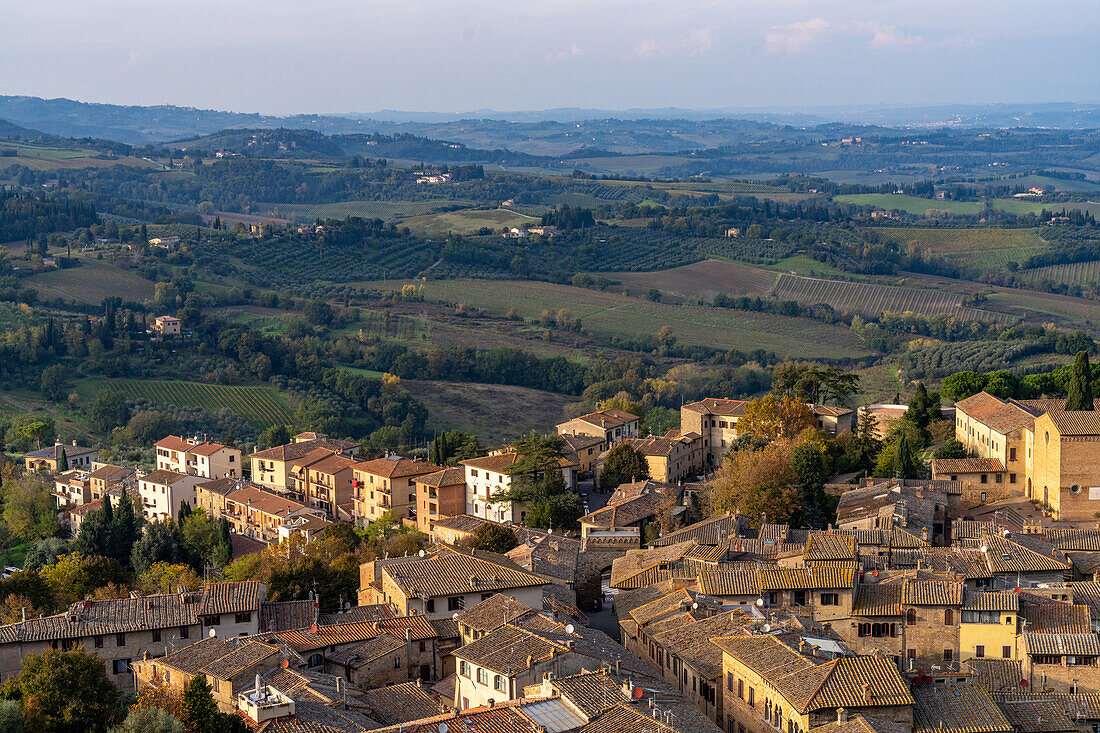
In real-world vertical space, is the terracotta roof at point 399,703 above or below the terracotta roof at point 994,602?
below

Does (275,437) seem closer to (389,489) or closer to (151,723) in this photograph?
(389,489)

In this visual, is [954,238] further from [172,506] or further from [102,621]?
[102,621]

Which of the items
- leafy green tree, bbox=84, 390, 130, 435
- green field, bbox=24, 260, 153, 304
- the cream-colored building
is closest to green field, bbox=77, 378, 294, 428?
leafy green tree, bbox=84, 390, 130, 435

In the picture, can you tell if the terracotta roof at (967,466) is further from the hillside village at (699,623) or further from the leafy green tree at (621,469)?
the leafy green tree at (621,469)

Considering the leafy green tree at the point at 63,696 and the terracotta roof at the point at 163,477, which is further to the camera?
the terracotta roof at the point at 163,477

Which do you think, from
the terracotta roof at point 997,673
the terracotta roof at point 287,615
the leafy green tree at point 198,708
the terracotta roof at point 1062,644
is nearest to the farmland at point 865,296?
the terracotta roof at point 287,615

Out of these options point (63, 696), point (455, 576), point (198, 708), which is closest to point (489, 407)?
point (455, 576)
